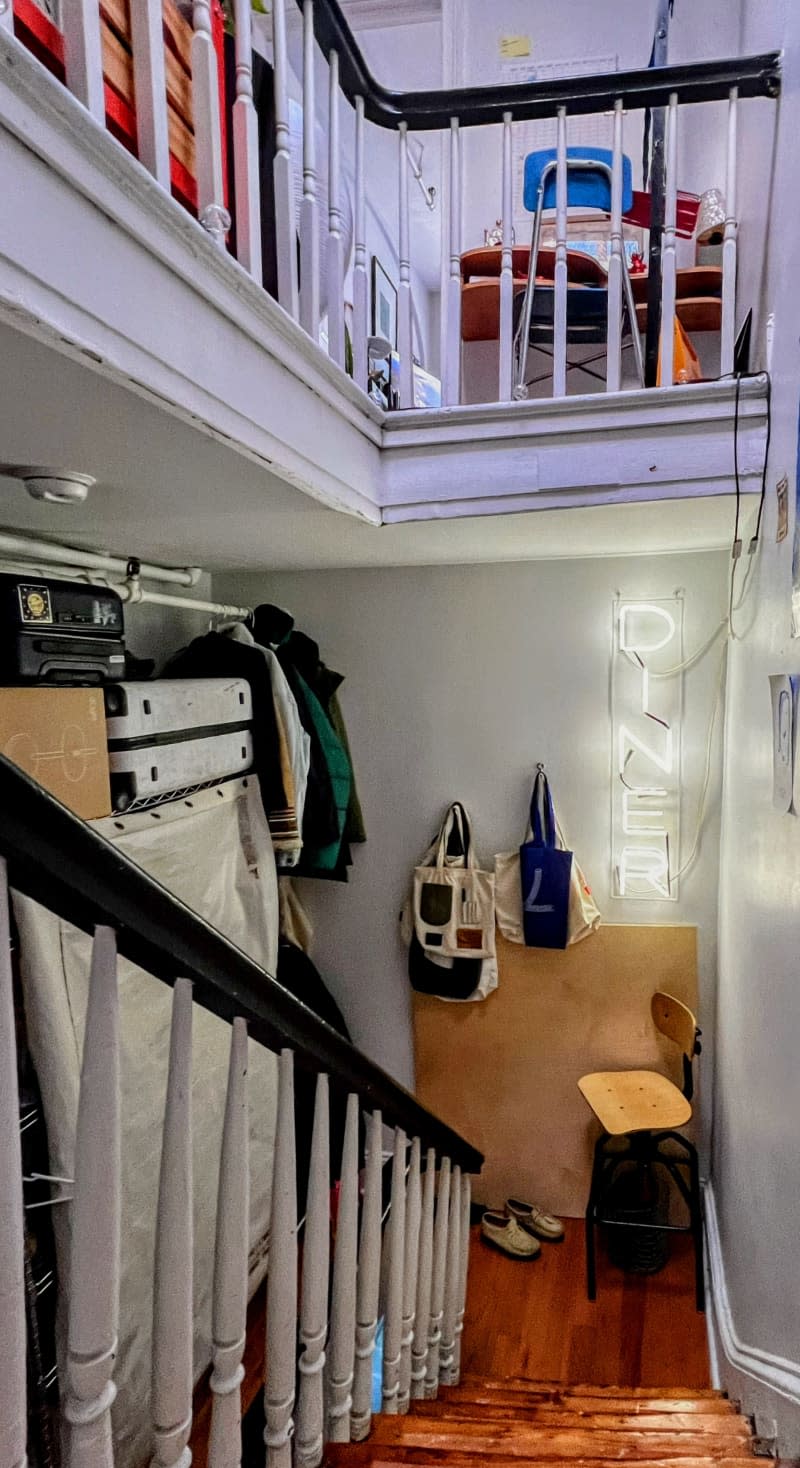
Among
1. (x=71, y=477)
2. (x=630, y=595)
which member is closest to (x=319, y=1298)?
(x=71, y=477)

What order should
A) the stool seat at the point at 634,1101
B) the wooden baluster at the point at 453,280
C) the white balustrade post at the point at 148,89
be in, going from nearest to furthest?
1. the white balustrade post at the point at 148,89
2. the wooden baluster at the point at 453,280
3. the stool seat at the point at 634,1101

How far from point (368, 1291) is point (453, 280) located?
2.00m

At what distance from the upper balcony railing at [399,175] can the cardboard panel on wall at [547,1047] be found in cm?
197

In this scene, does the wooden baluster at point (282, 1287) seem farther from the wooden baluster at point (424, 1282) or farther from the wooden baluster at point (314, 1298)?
the wooden baluster at point (424, 1282)

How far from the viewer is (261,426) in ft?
4.26

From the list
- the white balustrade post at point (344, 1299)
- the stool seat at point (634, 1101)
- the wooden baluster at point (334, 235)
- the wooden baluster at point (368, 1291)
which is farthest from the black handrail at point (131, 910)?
the stool seat at point (634, 1101)

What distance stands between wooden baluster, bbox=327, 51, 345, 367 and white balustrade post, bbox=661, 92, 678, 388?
71cm

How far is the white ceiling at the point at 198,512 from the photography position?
1.07 meters

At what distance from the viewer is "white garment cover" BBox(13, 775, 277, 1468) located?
1.50m

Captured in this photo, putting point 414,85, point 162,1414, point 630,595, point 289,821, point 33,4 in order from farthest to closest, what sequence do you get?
point 414,85 → point 630,595 → point 289,821 → point 33,4 → point 162,1414

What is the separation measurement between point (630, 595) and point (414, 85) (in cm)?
273

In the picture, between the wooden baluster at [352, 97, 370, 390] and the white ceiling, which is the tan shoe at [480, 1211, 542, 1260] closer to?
the white ceiling

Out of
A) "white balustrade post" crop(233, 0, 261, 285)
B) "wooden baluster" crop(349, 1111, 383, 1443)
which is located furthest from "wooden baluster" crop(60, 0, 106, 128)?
"wooden baluster" crop(349, 1111, 383, 1443)

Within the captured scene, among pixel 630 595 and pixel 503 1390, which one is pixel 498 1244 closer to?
pixel 503 1390
